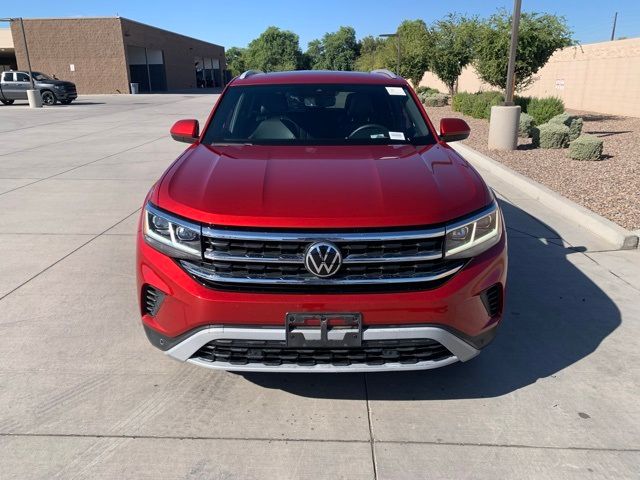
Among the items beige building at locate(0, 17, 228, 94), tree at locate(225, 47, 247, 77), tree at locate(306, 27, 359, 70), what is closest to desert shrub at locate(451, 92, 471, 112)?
beige building at locate(0, 17, 228, 94)

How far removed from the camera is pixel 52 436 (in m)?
2.68

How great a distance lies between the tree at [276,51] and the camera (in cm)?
10569

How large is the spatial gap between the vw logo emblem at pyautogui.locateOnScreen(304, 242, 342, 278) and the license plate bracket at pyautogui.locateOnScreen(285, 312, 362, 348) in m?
0.22

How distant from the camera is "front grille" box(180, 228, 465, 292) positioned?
2479 mm

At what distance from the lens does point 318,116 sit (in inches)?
161

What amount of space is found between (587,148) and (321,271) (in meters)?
8.94

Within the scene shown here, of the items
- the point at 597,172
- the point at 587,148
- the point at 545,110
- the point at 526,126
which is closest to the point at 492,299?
the point at 597,172

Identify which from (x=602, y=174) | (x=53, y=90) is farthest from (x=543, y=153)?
(x=53, y=90)

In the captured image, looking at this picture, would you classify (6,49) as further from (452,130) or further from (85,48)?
(452,130)

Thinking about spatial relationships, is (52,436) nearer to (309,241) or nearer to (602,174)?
(309,241)

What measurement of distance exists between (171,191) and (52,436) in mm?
1392

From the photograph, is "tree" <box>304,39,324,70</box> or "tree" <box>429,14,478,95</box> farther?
"tree" <box>304,39,324,70</box>

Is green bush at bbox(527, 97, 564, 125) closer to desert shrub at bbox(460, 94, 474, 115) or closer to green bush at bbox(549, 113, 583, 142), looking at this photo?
green bush at bbox(549, 113, 583, 142)

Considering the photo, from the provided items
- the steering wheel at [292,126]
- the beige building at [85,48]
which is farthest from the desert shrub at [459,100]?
the beige building at [85,48]
